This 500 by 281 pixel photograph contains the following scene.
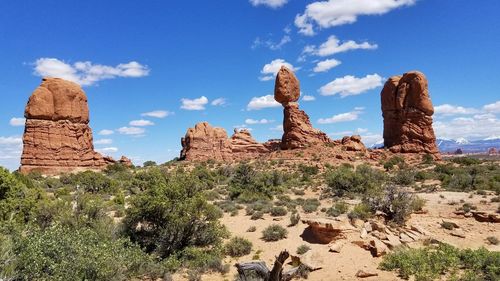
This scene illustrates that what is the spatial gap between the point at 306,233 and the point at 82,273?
28.5ft

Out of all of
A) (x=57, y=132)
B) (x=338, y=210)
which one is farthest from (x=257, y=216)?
(x=57, y=132)

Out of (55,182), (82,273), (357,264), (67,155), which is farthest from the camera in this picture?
(67,155)

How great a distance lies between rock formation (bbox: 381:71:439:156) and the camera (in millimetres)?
47781

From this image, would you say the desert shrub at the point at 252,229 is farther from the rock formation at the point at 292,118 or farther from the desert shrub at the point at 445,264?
the rock formation at the point at 292,118

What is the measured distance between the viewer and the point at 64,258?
30.3 ft

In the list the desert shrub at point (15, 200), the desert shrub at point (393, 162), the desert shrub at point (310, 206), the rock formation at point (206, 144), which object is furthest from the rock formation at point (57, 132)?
the desert shrub at point (393, 162)

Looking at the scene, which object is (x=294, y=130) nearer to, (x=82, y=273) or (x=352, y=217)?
(x=352, y=217)

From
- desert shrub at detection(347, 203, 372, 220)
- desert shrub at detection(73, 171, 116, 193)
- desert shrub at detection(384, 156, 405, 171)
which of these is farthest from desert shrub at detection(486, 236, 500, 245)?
desert shrub at detection(384, 156, 405, 171)

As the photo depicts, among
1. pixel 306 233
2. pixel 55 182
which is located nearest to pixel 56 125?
pixel 55 182

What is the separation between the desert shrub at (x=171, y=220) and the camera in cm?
1396

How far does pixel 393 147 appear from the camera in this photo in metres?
48.7

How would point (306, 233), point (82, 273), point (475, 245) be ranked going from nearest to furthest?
1. point (82, 273)
2. point (475, 245)
3. point (306, 233)

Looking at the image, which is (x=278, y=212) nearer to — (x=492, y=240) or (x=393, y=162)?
(x=492, y=240)

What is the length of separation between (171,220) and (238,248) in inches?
110
